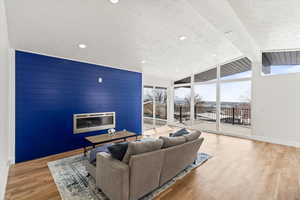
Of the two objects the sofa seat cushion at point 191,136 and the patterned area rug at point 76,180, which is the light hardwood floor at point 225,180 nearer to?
the patterned area rug at point 76,180

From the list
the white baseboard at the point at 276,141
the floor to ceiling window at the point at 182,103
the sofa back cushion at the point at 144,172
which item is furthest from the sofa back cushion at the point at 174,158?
the floor to ceiling window at the point at 182,103

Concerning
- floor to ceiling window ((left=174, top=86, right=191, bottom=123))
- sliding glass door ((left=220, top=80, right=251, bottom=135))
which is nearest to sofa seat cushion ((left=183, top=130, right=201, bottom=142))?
sliding glass door ((left=220, top=80, right=251, bottom=135))

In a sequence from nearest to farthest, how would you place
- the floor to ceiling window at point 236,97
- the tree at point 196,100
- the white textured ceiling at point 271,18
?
1. the white textured ceiling at point 271,18
2. the floor to ceiling window at point 236,97
3. the tree at point 196,100

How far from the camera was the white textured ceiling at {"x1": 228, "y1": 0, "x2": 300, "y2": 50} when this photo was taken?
2.20 metres

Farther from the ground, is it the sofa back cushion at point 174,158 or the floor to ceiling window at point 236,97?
the floor to ceiling window at point 236,97

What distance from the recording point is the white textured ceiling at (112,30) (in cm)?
217

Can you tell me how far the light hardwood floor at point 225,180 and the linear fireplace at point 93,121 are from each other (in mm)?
732

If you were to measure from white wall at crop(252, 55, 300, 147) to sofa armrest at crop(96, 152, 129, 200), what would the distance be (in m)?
5.19

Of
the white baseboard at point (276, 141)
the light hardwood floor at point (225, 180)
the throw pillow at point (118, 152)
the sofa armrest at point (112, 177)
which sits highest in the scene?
the throw pillow at point (118, 152)

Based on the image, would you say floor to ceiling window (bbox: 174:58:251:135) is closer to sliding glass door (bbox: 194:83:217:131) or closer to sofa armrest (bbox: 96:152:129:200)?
sliding glass door (bbox: 194:83:217:131)

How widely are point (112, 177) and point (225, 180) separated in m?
1.96

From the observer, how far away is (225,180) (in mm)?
2396

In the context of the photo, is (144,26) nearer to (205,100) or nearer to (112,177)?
(112,177)

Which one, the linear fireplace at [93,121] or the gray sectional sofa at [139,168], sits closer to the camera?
the gray sectional sofa at [139,168]
